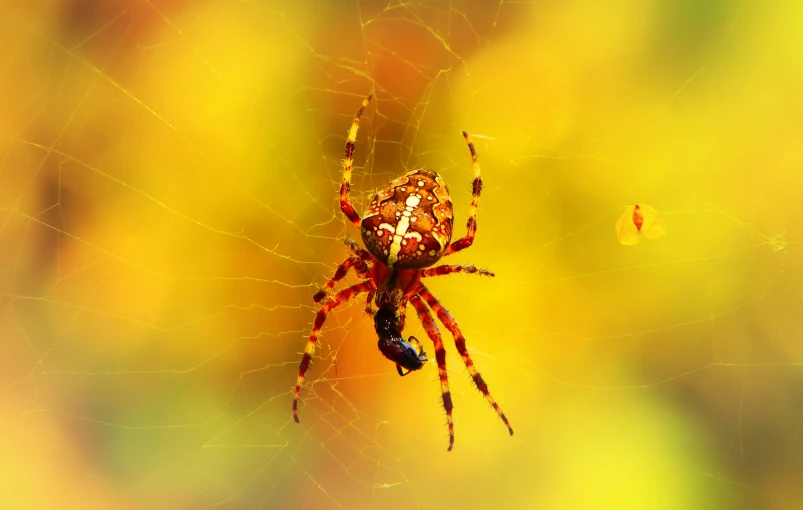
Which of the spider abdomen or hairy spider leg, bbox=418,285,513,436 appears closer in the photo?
the spider abdomen

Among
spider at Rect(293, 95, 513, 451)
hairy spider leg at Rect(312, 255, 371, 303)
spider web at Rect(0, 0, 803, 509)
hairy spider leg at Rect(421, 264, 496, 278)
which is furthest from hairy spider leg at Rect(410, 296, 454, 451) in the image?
spider web at Rect(0, 0, 803, 509)

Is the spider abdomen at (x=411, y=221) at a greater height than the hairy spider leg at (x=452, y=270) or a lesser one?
greater

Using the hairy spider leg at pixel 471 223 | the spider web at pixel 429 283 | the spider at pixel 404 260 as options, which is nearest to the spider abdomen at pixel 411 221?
the spider at pixel 404 260

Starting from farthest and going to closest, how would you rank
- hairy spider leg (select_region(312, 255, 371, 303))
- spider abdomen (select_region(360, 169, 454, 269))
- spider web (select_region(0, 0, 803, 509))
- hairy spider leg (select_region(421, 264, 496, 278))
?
1. spider web (select_region(0, 0, 803, 509))
2. hairy spider leg (select_region(312, 255, 371, 303))
3. hairy spider leg (select_region(421, 264, 496, 278))
4. spider abdomen (select_region(360, 169, 454, 269))

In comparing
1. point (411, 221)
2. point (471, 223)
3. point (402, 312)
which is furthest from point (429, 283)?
point (411, 221)

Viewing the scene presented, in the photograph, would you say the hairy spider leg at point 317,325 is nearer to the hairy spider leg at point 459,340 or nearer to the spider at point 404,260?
the spider at point 404,260

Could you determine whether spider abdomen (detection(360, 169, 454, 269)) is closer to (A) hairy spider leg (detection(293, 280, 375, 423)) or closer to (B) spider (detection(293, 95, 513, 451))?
(B) spider (detection(293, 95, 513, 451))

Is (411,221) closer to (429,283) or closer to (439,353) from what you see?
(439,353)

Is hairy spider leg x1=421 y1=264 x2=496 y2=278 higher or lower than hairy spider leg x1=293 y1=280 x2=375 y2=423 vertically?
higher
